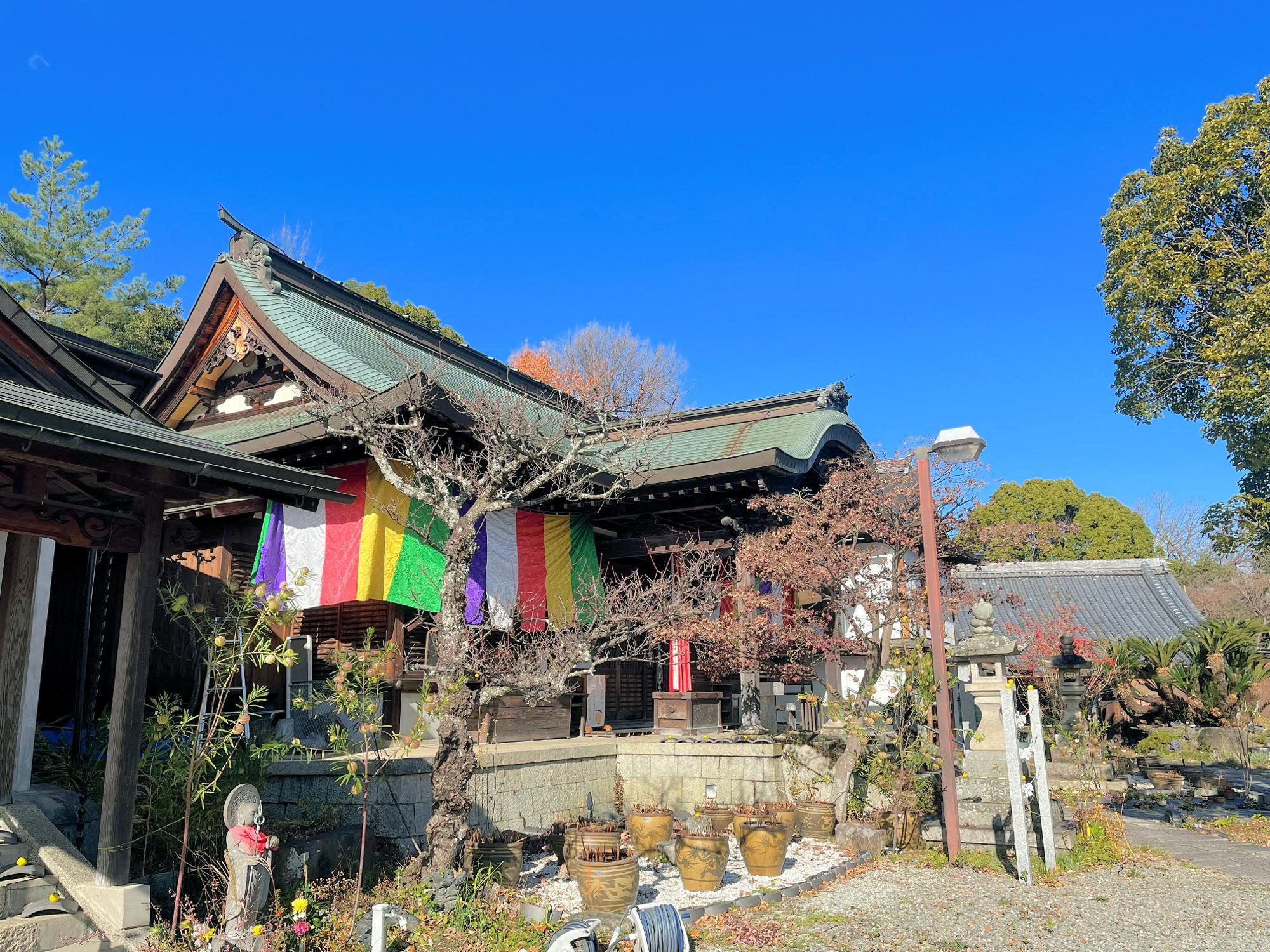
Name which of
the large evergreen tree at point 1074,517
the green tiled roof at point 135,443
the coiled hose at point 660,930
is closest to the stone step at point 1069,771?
the coiled hose at point 660,930

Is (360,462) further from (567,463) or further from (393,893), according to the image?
(393,893)

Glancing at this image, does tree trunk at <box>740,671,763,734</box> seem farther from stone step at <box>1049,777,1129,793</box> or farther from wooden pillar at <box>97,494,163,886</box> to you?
wooden pillar at <box>97,494,163,886</box>

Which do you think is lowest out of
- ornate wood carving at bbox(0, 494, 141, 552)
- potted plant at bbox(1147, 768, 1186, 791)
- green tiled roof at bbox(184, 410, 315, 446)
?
potted plant at bbox(1147, 768, 1186, 791)

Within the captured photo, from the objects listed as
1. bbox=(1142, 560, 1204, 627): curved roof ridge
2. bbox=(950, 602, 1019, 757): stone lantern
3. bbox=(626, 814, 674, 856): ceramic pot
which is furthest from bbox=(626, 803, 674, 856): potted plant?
bbox=(1142, 560, 1204, 627): curved roof ridge

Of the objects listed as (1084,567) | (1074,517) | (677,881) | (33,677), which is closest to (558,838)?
(677,881)

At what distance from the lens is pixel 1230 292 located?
14211 mm

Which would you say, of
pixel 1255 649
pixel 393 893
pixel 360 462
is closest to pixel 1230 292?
pixel 1255 649

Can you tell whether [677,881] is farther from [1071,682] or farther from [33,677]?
[1071,682]

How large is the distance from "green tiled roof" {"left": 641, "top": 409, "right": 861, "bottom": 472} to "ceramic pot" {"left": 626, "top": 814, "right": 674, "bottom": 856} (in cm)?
555

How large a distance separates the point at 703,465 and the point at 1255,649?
16355mm

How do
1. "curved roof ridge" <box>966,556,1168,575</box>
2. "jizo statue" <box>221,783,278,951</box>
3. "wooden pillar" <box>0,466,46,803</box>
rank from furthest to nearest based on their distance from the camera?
"curved roof ridge" <box>966,556,1168,575</box> → "wooden pillar" <box>0,466,46,803</box> → "jizo statue" <box>221,783,278,951</box>

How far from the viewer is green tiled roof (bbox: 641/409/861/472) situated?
1430cm

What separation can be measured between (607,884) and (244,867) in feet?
10.3

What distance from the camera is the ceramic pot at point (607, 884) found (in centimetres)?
748
